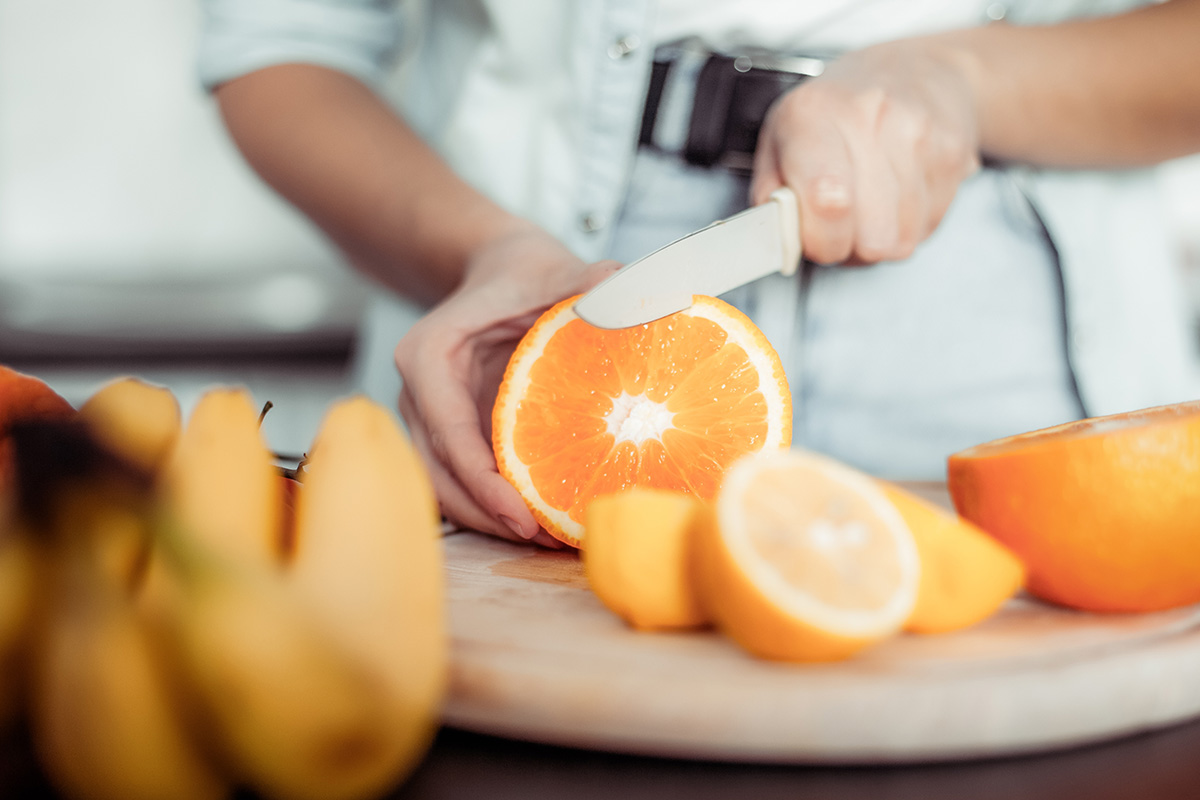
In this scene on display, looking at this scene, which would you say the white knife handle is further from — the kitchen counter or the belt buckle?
the kitchen counter

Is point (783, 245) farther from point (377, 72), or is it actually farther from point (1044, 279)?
point (377, 72)

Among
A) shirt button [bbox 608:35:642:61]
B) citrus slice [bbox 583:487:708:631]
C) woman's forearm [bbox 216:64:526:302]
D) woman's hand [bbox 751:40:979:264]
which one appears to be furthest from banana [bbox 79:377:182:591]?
shirt button [bbox 608:35:642:61]

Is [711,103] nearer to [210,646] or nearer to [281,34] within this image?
[281,34]

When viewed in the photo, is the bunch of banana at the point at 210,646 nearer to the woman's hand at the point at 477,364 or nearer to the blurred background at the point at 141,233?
the woman's hand at the point at 477,364

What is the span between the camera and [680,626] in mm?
504

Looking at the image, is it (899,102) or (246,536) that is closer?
(246,536)

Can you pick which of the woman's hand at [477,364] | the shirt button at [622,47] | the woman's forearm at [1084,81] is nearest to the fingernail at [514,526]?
the woman's hand at [477,364]

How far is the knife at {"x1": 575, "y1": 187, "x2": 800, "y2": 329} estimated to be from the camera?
68 cm

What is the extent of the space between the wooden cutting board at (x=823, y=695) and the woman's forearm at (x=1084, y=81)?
724 millimetres

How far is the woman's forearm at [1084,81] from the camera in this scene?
0.99 metres

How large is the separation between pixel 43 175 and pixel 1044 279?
229 cm

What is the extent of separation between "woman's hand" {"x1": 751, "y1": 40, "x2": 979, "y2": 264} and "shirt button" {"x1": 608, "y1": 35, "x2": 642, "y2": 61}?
0.76 ft

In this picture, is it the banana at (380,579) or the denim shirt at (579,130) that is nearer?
the banana at (380,579)

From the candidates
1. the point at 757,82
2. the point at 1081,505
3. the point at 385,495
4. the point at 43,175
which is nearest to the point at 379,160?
the point at 757,82
